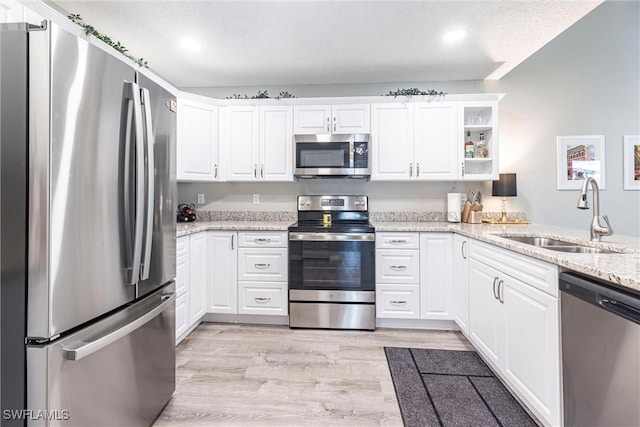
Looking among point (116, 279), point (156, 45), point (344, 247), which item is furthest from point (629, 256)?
point (156, 45)

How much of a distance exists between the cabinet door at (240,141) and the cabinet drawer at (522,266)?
7.31 feet

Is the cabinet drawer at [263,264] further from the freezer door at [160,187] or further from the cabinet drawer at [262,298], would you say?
the freezer door at [160,187]

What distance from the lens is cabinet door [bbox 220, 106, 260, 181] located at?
3.12 meters

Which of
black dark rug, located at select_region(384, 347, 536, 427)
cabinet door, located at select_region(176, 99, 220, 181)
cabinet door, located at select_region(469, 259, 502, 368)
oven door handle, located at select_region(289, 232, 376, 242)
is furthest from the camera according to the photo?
cabinet door, located at select_region(176, 99, 220, 181)

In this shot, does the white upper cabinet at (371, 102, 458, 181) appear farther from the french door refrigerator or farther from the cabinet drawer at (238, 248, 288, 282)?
the french door refrigerator

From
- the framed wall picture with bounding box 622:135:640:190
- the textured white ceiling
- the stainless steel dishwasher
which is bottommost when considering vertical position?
the stainless steel dishwasher

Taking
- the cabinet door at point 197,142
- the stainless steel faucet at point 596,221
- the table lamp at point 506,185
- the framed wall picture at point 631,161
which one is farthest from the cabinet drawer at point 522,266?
the cabinet door at point 197,142

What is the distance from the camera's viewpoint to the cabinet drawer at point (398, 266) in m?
2.71

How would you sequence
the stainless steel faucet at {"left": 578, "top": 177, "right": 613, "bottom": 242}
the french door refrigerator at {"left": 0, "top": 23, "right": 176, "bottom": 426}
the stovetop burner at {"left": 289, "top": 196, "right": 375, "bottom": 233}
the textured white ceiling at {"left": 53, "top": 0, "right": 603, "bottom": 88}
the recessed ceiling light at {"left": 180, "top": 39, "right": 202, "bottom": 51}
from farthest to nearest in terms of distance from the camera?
the stovetop burner at {"left": 289, "top": 196, "right": 375, "bottom": 233} < the recessed ceiling light at {"left": 180, "top": 39, "right": 202, "bottom": 51} < the textured white ceiling at {"left": 53, "top": 0, "right": 603, "bottom": 88} < the stainless steel faucet at {"left": 578, "top": 177, "right": 613, "bottom": 242} < the french door refrigerator at {"left": 0, "top": 23, "right": 176, "bottom": 426}

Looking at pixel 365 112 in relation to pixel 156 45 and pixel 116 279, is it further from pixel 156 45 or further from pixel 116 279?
pixel 116 279

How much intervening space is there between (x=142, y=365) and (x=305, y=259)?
5.09 feet

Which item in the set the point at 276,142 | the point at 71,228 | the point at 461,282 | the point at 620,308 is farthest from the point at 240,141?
the point at 620,308

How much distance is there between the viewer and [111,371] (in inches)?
45.8

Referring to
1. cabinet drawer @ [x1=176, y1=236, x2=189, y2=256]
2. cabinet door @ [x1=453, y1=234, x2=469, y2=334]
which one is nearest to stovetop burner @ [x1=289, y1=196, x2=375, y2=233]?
cabinet door @ [x1=453, y1=234, x2=469, y2=334]
